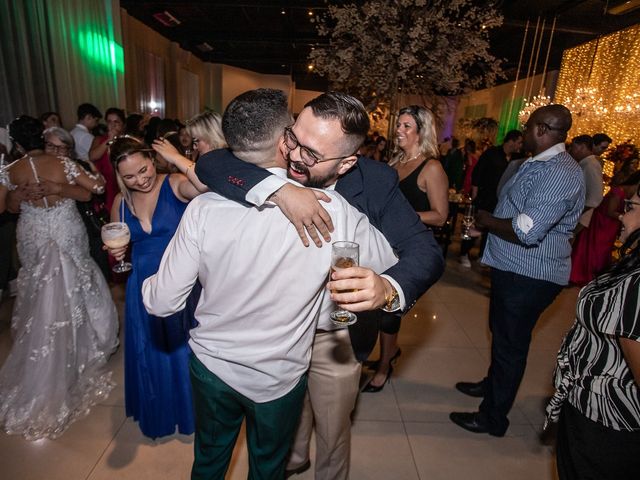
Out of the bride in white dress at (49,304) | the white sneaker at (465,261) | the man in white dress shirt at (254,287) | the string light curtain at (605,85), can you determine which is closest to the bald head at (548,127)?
the man in white dress shirt at (254,287)

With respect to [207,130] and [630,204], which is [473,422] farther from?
[207,130]

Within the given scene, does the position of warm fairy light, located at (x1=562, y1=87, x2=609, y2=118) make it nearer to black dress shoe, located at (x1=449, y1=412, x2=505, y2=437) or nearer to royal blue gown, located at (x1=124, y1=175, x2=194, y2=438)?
black dress shoe, located at (x1=449, y1=412, x2=505, y2=437)

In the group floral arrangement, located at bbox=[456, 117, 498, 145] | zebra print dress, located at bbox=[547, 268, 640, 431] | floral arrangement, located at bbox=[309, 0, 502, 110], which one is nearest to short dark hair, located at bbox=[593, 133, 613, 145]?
Answer: floral arrangement, located at bbox=[456, 117, 498, 145]

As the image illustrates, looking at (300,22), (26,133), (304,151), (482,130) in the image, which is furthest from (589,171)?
(300,22)

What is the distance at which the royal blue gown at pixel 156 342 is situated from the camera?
2.09 m

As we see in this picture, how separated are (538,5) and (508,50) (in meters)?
3.11

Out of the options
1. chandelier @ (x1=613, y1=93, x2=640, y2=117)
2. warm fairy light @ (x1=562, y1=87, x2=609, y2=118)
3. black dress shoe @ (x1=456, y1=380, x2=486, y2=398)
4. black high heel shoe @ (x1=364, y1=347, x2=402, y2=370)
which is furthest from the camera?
warm fairy light @ (x1=562, y1=87, x2=609, y2=118)

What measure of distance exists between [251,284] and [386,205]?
0.57m

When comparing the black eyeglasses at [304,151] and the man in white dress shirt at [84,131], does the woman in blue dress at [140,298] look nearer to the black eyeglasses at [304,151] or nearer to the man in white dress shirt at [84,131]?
the black eyeglasses at [304,151]

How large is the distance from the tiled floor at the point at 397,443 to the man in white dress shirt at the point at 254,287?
941 mm

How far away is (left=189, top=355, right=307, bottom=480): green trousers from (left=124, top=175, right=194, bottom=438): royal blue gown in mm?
801

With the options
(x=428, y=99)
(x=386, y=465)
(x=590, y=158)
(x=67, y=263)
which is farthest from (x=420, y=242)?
(x=590, y=158)

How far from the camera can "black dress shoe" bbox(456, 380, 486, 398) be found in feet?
9.00

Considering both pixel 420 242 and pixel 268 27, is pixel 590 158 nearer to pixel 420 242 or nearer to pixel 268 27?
pixel 420 242
